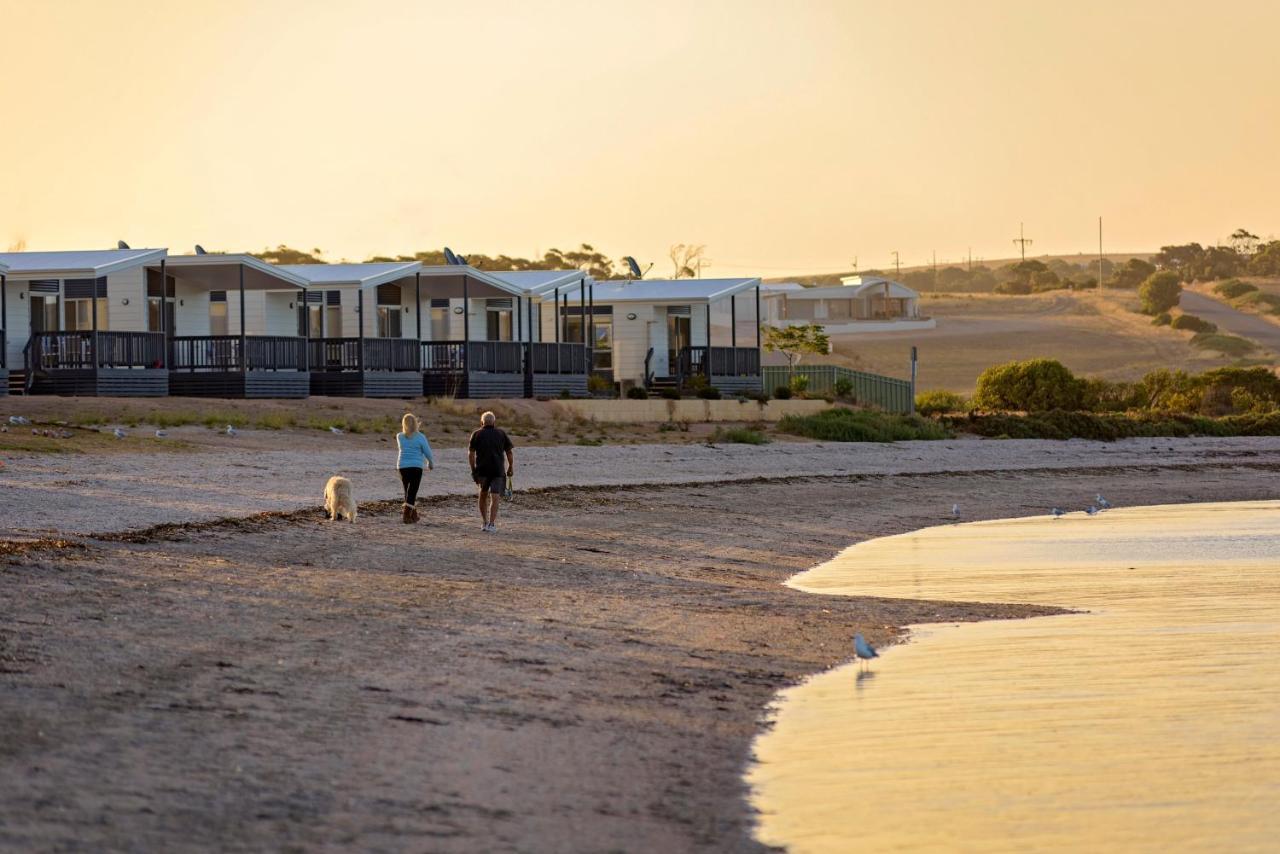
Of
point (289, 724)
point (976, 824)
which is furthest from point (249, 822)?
point (976, 824)

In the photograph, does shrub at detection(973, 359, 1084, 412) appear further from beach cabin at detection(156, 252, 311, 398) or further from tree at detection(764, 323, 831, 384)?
beach cabin at detection(156, 252, 311, 398)

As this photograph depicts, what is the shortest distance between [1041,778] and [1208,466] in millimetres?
31063

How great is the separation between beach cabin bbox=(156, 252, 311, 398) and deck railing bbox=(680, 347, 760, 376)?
Answer: 11.0 meters

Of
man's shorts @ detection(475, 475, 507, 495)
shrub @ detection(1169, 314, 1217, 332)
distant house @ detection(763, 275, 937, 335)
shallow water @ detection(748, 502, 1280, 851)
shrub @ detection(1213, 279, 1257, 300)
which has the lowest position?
shallow water @ detection(748, 502, 1280, 851)

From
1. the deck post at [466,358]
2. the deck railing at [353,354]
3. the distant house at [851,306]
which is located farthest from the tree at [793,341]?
the distant house at [851,306]

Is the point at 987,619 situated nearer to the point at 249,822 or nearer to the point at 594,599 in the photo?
the point at 594,599

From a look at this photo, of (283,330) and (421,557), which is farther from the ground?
(283,330)

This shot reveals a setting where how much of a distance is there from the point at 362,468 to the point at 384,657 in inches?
565

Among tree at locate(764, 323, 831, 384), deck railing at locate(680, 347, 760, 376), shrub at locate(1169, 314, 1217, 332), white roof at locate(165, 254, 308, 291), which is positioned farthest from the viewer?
shrub at locate(1169, 314, 1217, 332)

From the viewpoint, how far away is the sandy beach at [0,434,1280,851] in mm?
7492

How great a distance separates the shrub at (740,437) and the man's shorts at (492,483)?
678 inches

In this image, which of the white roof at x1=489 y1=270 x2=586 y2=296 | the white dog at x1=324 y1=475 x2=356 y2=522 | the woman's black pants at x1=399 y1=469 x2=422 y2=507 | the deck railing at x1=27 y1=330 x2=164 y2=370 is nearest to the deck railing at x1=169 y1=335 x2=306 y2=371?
the deck railing at x1=27 y1=330 x2=164 y2=370

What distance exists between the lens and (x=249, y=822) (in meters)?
7.12

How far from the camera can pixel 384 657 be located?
11180mm
